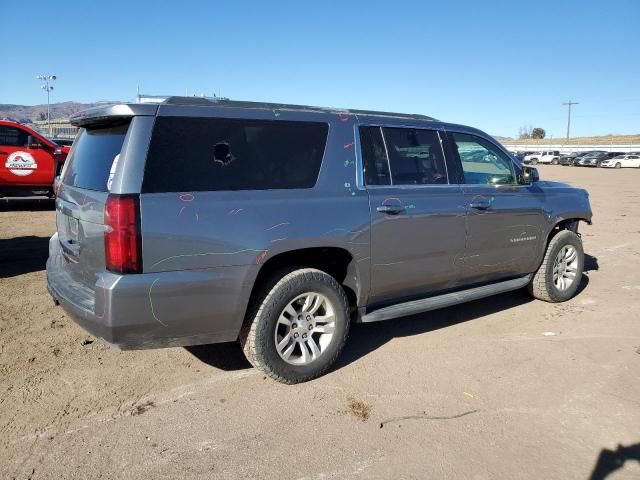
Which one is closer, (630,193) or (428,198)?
(428,198)

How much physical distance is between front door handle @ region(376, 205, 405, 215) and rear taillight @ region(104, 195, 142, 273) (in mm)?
1804

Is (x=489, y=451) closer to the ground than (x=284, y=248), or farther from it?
closer to the ground

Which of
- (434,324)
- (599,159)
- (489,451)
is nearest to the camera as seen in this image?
(489,451)

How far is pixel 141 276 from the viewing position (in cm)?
304

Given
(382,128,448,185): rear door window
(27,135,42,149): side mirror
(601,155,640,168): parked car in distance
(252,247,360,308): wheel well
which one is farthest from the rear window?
(601,155,640,168): parked car in distance

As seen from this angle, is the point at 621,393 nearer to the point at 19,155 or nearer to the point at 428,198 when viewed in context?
the point at 428,198

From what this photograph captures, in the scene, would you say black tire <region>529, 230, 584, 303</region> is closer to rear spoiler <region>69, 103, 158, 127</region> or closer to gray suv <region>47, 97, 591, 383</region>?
gray suv <region>47, 97, 591, 383</region>

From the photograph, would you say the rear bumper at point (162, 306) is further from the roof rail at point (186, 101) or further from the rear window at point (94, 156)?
the roof rail at point (186, 101)

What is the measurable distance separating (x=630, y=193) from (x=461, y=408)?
21249 mm

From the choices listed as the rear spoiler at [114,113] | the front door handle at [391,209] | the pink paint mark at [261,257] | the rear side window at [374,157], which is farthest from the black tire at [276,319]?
the rear spoiler at [114,113]

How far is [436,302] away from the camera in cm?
448

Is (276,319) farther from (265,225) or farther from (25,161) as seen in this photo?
(25,161)

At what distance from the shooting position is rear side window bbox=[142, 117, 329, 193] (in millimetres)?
3154

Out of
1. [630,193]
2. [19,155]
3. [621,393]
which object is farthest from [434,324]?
[630,193]
